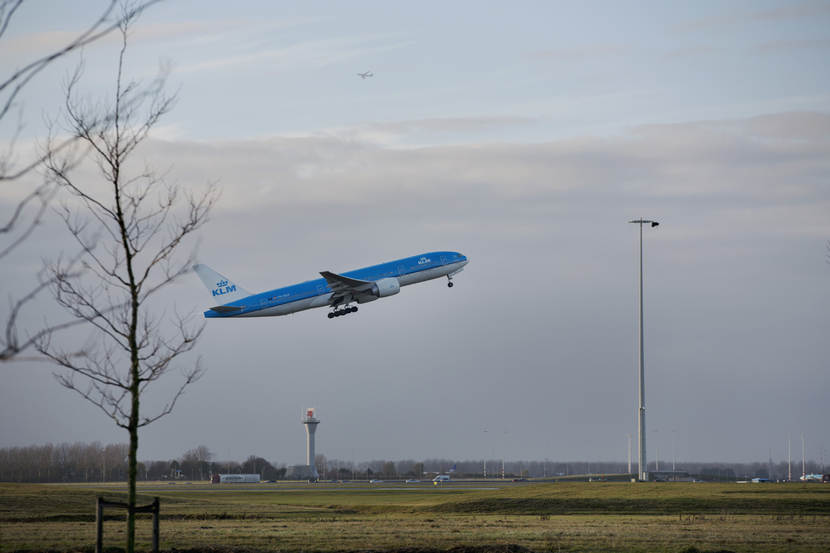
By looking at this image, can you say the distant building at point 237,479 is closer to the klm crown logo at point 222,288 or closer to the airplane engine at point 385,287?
the klm crown logo at point 222,288

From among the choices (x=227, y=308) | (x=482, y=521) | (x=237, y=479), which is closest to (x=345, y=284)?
(x=227, y=308)

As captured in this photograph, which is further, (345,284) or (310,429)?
(310,429)

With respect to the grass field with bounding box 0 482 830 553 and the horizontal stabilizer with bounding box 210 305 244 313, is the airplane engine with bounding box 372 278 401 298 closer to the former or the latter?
the horizontal stabilizer with bounding box 210 305 244 313

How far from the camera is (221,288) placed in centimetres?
8075

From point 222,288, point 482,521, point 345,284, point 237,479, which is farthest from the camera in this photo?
point 237,479

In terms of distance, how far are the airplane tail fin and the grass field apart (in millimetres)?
17316

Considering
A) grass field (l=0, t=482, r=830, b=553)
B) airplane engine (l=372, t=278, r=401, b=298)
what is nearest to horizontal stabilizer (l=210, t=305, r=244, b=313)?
airplane engine (l=372, t=278, r=401, b=298)

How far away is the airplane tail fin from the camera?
8031 centimetres

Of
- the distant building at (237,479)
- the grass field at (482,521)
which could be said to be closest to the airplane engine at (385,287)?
the grass field at (482,521)

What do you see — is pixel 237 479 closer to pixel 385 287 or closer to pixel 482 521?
pixel 385 287

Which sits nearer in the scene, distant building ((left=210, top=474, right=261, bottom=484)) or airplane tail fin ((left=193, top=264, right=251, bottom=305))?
airplane tail fin ((left=193, top=264, right=251, bottom=305))

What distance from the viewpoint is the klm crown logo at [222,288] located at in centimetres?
8056

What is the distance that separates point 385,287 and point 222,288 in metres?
15.1

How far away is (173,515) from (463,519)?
1711 cm
